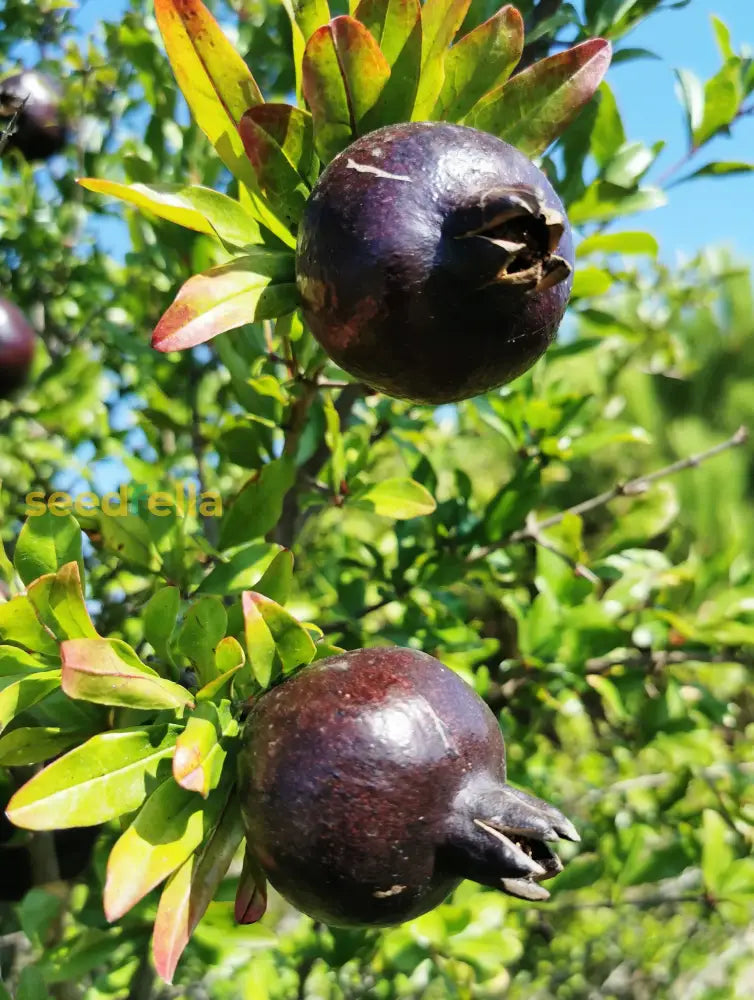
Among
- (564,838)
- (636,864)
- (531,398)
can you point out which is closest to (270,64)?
(531,398)

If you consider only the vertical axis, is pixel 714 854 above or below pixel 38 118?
below

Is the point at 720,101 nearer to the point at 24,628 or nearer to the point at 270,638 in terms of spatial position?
the point at 270,638

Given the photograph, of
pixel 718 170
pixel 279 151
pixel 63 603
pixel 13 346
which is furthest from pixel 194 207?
pixel 13 346

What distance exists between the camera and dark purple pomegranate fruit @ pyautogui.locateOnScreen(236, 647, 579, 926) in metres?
0.57

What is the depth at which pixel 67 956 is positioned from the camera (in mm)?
939

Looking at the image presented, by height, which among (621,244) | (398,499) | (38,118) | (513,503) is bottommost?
(513,503)

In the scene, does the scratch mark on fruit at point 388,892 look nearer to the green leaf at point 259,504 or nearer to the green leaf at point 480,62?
the green leaf at point 259,504

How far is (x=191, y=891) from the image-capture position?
60 centimetres

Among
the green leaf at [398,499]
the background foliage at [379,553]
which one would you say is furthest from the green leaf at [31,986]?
the green leaf at [398,499]

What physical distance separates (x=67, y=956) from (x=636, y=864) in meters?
0.88

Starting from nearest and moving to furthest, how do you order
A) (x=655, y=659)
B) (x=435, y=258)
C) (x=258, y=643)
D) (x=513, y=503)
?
1. (x=435, y=258)
2. (x=258, y=643)
3. (x=513, y=503)
4. (x=655, y=659)

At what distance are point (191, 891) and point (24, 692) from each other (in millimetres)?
179

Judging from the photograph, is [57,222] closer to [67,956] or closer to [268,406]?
[268,406]

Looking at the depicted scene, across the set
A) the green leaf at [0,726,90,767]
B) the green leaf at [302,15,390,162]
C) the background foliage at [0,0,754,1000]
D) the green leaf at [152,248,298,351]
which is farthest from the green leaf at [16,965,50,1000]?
the green leaf at [302,15,390,162]
